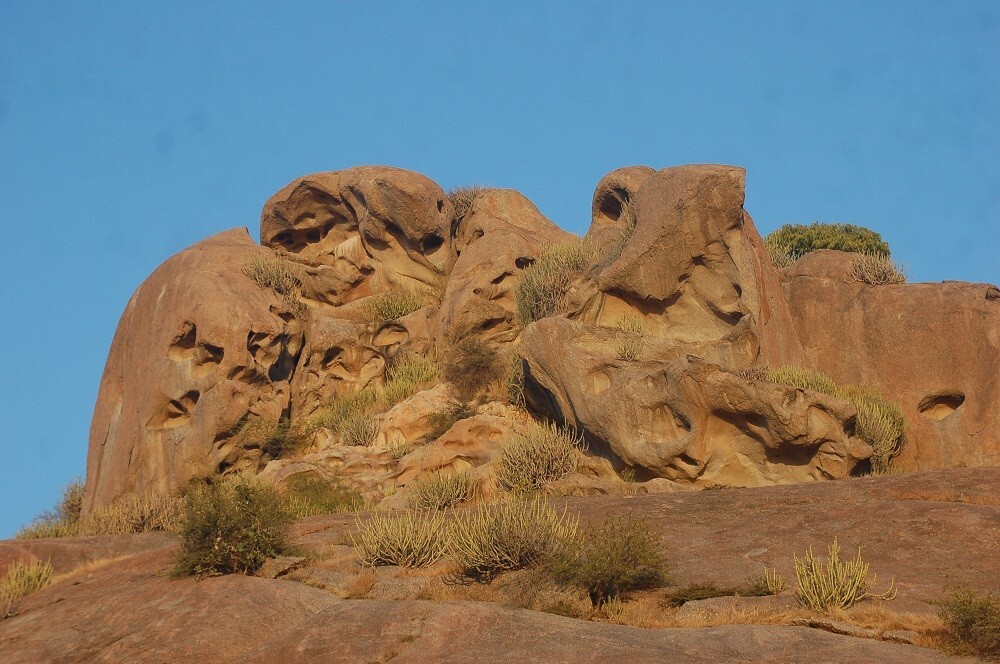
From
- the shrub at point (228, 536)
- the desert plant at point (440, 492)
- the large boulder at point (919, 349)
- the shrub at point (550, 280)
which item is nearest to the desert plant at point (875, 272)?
the large boulder at point (919, 349)

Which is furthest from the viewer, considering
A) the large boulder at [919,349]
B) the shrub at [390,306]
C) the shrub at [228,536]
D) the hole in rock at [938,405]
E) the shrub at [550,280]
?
the shrub at [390,306]

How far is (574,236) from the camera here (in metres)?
30.4

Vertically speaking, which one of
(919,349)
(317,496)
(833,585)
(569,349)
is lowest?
(833,585)

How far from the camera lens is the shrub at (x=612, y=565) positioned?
1215 cm

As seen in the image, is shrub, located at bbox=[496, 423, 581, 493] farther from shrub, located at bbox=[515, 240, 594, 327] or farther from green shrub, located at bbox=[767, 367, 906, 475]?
shrub, located at bbox=[515, 240, 594, 327]

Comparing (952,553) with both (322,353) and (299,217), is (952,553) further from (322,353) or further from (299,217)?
(299,217)

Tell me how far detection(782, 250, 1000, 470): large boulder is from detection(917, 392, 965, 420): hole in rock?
0.02 m

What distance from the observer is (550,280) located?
24.2m

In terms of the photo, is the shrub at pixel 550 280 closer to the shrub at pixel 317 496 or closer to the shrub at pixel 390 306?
the shrub at pixel 390 306

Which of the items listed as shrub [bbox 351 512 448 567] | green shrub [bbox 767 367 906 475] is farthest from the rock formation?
shrub [bbox 351 512 448 567]

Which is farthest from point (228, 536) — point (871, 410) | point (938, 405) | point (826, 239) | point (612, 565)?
point (826, 239)

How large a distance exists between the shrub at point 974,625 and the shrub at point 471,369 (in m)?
14.0

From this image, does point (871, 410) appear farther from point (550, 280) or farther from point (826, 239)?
point (826, 239)

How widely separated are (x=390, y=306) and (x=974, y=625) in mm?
18998
